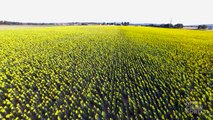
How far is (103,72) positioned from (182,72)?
3.99 meters

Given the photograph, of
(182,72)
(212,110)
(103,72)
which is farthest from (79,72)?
(212,110)

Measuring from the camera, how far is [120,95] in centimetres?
670

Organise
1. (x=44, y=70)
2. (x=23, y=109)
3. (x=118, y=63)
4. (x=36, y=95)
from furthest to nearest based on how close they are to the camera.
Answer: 1. (x=118, y=63)
2. (x=44, y=70)
3. (x=36, y=95)
4. (x=23, y=109)

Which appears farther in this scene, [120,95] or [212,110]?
[120,95]

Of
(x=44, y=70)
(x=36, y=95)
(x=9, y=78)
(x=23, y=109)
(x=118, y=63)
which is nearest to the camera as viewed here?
(x=23, y=109)

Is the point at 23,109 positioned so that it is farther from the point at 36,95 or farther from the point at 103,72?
the point at 103,72

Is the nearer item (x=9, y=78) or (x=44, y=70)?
(x=9, y=78)

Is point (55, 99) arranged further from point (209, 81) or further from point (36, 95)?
point (209, 81)

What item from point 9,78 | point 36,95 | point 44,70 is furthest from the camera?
point 44,70

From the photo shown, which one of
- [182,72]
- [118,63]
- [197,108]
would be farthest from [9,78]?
[182,72]

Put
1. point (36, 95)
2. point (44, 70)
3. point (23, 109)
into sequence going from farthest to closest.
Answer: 1. point (44, 70)
2. point (36, 95)
3. point (23, 109)

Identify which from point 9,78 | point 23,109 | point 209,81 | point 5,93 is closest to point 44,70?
point 9,78

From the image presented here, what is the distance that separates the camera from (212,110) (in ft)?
19.1

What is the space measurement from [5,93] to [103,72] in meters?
4.31
